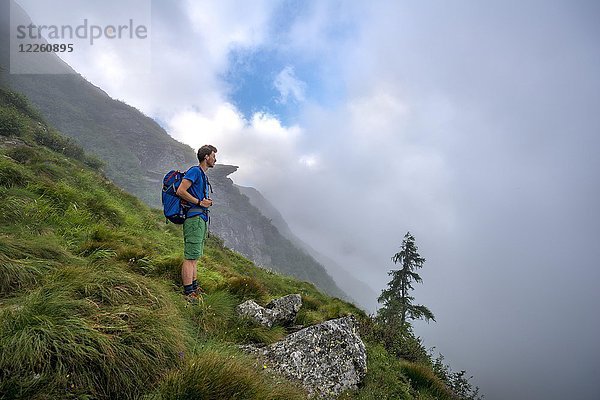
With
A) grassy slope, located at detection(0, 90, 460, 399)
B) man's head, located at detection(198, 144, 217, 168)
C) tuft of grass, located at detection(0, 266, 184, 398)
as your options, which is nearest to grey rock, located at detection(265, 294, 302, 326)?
grassy slope, located at detection(0, 90, 460, 399)

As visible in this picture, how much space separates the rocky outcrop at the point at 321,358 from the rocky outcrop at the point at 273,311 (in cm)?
73

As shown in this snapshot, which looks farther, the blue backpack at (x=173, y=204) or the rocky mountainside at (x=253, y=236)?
the rocky mountainside at (x=253, y=236)

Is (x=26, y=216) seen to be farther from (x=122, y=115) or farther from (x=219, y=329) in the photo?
(x=122, y=115)

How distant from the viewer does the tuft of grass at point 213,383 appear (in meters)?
2.47

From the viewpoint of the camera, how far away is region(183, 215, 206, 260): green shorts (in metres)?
5.20

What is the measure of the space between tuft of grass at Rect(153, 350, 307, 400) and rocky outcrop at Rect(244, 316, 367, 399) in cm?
123

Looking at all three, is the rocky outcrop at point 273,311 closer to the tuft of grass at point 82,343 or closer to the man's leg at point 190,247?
the man's leg at point 190,247

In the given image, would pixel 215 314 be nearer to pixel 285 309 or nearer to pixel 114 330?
pixel 285 309

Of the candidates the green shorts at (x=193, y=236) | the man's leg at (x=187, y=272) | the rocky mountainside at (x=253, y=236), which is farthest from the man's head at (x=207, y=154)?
the rocky mountainside at (x=253, y=236)

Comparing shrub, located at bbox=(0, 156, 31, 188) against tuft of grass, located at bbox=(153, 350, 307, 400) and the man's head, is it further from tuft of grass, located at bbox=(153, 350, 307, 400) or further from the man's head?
tuft of grass, located at bbox=(153, 350, 307, 400)

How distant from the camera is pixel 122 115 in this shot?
92562 millimetres

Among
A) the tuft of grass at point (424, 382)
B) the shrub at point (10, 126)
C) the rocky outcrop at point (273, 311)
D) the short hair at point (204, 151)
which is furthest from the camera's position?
the shrub at point (10, 126)

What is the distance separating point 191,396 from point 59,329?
1310mm

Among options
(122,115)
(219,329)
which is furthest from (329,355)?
(122,115)
